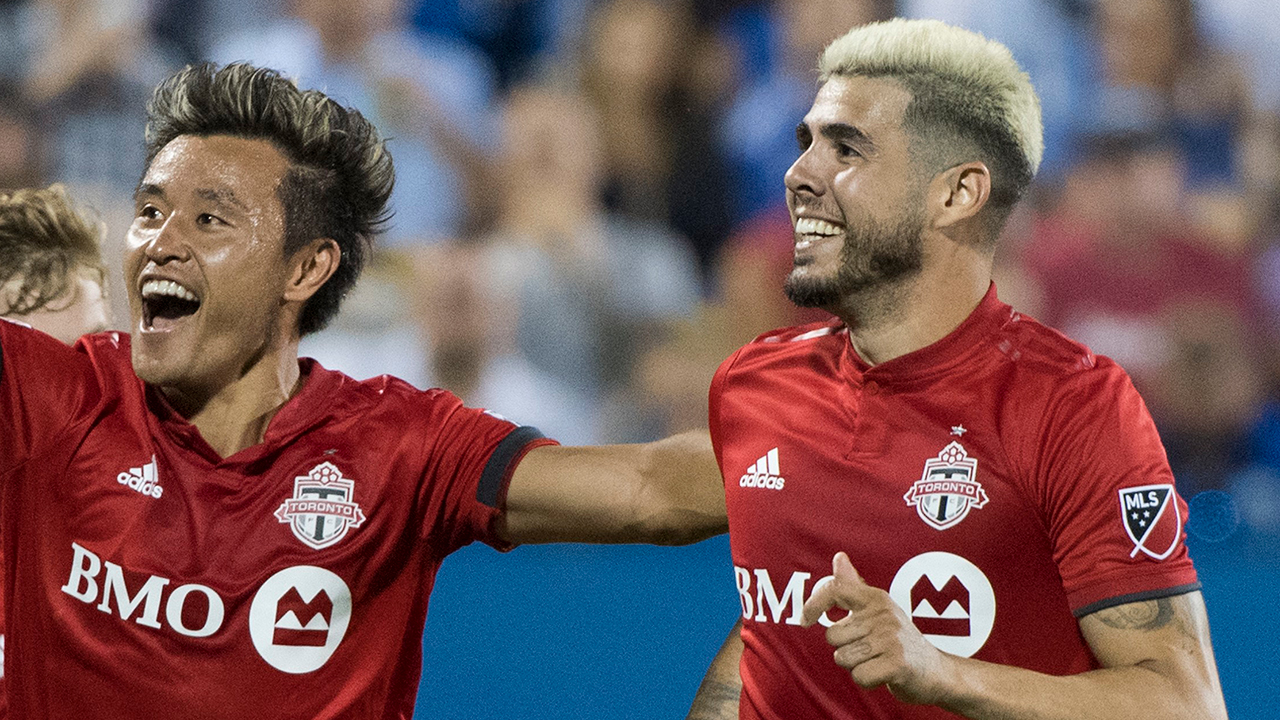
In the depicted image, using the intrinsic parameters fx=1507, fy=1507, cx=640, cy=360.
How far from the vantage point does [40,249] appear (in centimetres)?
318

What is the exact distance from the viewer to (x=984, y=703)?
221 cm

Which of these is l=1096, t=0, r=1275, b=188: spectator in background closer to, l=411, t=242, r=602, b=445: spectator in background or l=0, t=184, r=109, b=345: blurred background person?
l=411, t=242, r=602, b=445: spectator in background

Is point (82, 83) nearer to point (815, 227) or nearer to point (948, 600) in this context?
point (815, 227)

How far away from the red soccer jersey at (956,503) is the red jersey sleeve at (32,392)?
1218mm

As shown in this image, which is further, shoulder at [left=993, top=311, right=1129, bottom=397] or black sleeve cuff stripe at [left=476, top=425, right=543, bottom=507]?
black sleeve cuff stripe at [left=476, top=425, right=543, bottom=507]

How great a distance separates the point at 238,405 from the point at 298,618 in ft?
1.42

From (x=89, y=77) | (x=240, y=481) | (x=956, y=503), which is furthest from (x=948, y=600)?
(x=89, y=77)

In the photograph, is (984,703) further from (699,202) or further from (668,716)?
(699,202)

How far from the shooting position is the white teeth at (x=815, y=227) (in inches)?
108

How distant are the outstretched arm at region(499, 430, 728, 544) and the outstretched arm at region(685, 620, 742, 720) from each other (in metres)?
0.25

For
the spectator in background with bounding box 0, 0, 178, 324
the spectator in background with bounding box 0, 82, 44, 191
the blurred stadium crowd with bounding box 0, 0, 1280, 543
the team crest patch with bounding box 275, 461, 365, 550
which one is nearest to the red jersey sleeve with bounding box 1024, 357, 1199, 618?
the team crest patch with bounding box 275, 461, 365, 550

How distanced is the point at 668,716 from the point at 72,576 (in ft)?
6.26

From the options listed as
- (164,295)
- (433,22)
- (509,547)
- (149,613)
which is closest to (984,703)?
(509,547)

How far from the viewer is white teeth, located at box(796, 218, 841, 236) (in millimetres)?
2754
